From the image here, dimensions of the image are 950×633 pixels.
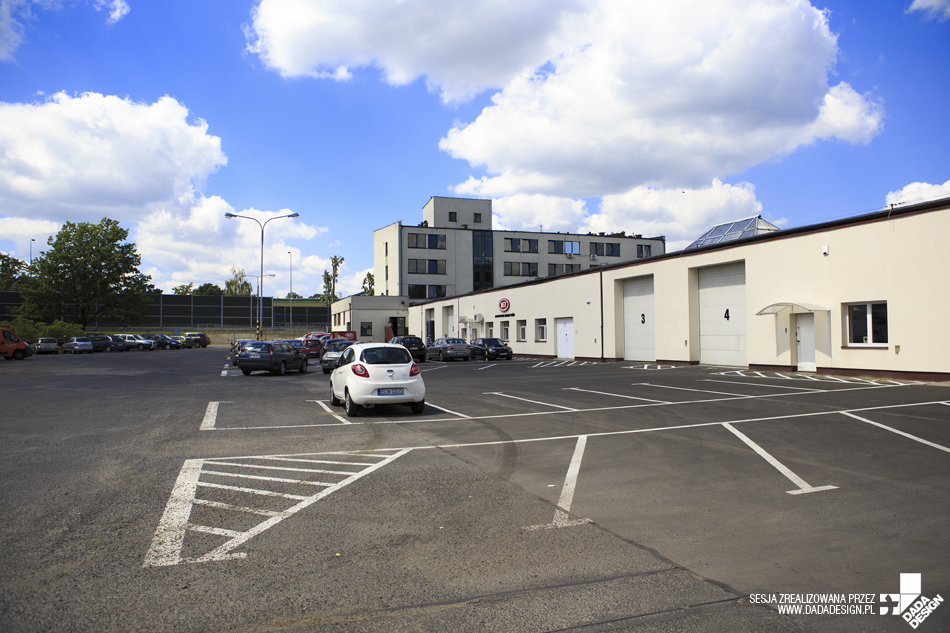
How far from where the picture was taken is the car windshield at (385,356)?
13.0m

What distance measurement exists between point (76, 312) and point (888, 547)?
81301 millimetres

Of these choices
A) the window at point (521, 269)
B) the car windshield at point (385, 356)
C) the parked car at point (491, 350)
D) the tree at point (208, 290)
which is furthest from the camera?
the tree at point (208, 290)

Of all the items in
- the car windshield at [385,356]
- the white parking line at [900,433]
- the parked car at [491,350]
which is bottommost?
the white parking line at [900,433]

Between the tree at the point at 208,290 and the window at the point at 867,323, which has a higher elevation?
the tree at the point at 208,290

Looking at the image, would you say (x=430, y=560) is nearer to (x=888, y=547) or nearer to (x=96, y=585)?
(x=96, y=585)

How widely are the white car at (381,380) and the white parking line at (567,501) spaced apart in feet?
16.6

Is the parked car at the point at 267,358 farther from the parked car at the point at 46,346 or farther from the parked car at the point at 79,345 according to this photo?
the parked car at the point at 46,346

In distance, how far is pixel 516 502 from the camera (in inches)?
238

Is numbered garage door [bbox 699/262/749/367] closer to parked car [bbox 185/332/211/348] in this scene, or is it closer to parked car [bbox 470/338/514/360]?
parked car [bbox 470/338/514/360]

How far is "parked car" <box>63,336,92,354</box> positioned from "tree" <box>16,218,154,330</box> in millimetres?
16144

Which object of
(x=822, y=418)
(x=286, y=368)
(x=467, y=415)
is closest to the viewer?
(x=822, y=418)

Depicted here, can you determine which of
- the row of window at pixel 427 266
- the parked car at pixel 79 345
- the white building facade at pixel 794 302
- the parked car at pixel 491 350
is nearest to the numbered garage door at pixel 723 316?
the white building facade at pixel 794 302

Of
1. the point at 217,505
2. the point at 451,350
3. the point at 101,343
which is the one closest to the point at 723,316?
the point at 451,350

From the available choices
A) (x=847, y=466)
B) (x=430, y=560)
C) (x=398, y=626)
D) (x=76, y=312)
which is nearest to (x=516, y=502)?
(x=430, y=560)
